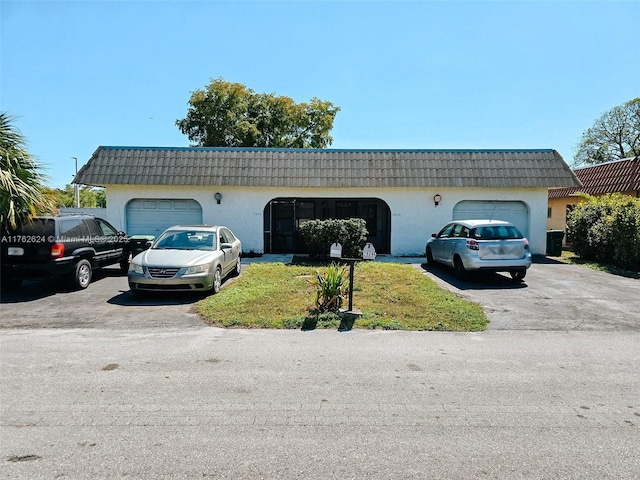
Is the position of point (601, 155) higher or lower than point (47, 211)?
higher

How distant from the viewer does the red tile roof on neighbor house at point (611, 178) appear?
62.8 feet

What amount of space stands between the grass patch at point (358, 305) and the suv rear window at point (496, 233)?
1.77m

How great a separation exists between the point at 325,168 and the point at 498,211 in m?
7.06

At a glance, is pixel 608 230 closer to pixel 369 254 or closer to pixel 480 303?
pixel 480 303

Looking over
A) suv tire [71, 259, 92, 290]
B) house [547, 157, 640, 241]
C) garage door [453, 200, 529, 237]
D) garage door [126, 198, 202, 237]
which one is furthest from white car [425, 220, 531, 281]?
house [547, 157, 640, 241]

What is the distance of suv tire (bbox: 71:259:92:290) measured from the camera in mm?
9914

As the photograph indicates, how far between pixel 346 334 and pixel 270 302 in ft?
7.76

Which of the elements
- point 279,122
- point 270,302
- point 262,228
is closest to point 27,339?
point 270,302

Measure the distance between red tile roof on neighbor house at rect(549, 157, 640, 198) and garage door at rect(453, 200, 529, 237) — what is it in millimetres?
6125

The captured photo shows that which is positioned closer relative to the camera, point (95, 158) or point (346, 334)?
point (346, 334)

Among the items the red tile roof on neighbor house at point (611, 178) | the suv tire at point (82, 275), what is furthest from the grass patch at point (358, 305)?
the red tile roof on neighbor house at point (611, 178)

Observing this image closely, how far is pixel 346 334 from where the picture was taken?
6652mm

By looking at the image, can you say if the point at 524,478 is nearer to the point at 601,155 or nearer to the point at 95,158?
the point at 95,158

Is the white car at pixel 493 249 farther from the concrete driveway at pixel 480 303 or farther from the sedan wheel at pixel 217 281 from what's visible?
the sedan wheel at pixel 217 281
